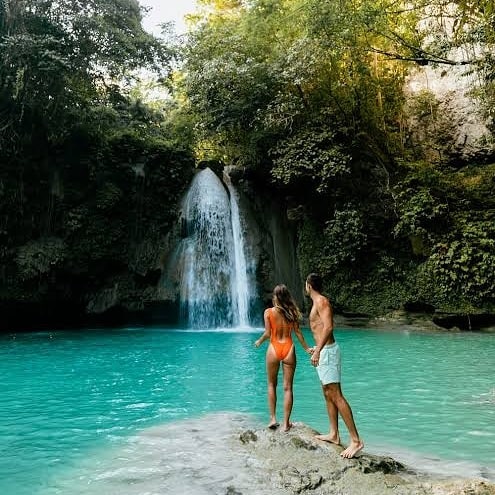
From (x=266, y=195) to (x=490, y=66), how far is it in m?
10.5

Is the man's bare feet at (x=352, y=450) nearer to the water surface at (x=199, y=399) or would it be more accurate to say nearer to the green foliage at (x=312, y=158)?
the water surface at (x=199, y=399)

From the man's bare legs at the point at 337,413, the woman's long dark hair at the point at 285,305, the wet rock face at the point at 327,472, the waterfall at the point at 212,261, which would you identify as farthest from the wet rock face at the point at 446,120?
the wet rock face at the point at 327,472

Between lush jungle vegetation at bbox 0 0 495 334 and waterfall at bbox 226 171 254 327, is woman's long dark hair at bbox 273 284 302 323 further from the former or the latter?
waterfall at bbox 226 171 254 327

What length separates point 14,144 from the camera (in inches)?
606

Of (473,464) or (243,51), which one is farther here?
(243,51)

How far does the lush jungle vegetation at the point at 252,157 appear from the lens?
48.2 feet

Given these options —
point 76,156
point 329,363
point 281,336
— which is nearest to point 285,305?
point 281,336

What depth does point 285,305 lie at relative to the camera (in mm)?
4973

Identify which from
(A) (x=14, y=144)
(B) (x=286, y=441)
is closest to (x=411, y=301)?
(B) (x=286, y=441)

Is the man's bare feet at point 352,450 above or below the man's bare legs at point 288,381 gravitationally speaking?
below

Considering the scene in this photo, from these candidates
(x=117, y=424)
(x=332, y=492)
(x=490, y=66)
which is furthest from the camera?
(x=490, y=66)

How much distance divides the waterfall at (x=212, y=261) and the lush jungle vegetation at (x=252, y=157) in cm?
93

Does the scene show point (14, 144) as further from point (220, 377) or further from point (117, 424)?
point (117, 424)

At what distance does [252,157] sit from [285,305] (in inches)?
500
